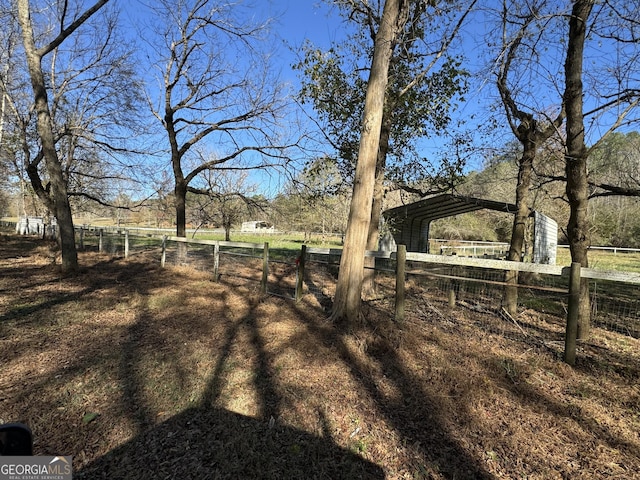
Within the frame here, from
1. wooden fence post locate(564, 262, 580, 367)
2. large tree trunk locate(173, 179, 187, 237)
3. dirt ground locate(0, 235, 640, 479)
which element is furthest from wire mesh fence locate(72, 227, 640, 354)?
large tree trunk locate(173, 179, 187, 237)

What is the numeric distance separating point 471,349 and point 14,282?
9764mm

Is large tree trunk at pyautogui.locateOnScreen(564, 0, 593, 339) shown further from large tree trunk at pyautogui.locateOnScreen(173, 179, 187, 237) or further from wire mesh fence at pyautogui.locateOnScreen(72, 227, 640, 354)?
large tree trunk at pyautogui.locateOnScreen(173, 179, 187, 237)

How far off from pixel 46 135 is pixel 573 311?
1166 centimetres

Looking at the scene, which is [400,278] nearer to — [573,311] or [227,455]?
[573,311]

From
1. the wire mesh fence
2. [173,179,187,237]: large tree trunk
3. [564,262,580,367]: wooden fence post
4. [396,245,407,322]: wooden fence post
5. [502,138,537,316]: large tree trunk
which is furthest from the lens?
[173,179,187,237]: large tree trunk

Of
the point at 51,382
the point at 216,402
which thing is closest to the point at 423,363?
the point at 216,402

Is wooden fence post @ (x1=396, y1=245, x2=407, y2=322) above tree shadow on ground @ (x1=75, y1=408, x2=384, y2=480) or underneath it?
above

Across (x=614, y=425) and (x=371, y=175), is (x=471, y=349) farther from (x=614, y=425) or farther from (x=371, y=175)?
(x=371, y=175)

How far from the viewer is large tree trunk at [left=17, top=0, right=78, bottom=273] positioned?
8469 mm

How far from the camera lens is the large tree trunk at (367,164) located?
4984mm

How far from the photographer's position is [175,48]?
1138 centimetres

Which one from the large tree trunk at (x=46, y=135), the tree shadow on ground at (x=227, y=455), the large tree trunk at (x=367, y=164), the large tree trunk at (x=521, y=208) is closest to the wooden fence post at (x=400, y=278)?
the large tree trunk at (x=367, y=164)

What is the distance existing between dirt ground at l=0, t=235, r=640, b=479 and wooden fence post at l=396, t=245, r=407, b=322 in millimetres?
283

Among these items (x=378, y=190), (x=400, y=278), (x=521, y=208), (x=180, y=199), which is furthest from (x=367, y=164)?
(x=180, y=199)
